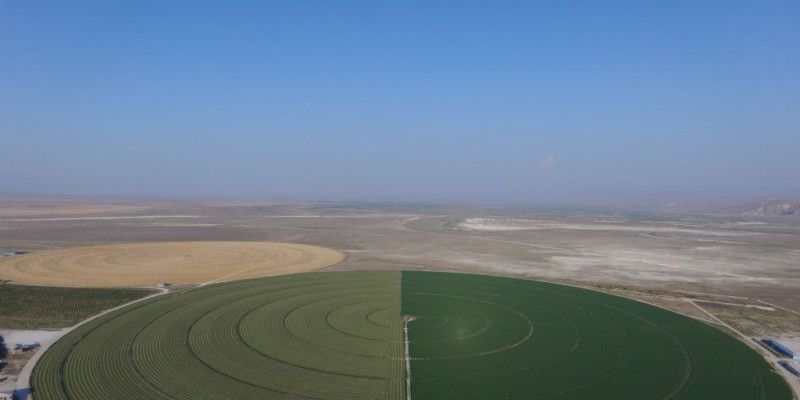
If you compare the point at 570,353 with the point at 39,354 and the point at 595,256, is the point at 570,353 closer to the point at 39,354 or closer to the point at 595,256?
the point at 39,354

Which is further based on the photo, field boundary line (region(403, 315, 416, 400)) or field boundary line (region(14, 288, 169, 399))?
field boundary line (region(403, 315, 416, 400))

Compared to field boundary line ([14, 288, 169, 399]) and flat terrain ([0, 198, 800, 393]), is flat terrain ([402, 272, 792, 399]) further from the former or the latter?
field boundary line ([14, 288, 169, 399])

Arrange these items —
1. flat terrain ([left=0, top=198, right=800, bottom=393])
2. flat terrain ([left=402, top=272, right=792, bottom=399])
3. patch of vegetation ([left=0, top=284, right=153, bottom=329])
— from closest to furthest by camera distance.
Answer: flat terrain ([left=402, top=272, right=792, bottom=399]) → patch of vegetation ([left=0, top=284, right=153, bottom=329]) → flat terrain ([left=0, top=198, right=800, bottom=393])

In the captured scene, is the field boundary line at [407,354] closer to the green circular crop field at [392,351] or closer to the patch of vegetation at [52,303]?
the green circular crop field at [392,351]

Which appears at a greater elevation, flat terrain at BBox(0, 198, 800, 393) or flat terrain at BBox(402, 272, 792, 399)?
flat terrain at BBox(0, 198, 800, 393)

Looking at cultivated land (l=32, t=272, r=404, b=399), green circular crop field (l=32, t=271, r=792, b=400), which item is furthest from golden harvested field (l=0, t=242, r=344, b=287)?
cultivated land (l=32, t=272, r=404, b=399)

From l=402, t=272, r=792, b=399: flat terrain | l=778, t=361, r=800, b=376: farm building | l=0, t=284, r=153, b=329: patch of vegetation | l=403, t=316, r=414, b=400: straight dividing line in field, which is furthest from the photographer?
l=0, t=284, r=153, b=329: patch of vegetation

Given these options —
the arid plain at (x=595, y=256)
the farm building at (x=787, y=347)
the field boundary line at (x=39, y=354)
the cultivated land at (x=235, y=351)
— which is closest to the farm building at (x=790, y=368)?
the farm building at (x=787, y=347)

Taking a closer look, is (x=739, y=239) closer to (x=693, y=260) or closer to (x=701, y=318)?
(x=693, y=260)
